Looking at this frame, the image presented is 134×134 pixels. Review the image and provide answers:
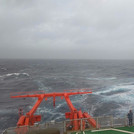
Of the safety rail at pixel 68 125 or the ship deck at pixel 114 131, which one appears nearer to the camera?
the safety rail at pixel 68 125

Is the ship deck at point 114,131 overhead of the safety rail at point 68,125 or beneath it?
beneath

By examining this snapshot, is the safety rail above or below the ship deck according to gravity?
above

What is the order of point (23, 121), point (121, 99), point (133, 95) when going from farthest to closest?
point (133, 95), point (121, 99), point (23, 121)

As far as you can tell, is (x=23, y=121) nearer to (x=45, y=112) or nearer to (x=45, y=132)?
(x=45, y=112)

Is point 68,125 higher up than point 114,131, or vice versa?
point 114,131

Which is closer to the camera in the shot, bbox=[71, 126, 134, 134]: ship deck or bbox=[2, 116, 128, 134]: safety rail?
bbox=[2, 116, 128, 134]: safety rail

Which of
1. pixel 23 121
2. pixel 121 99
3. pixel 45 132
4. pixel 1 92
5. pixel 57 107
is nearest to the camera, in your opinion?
pixel 45 132

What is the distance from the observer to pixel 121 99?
32.4 metres

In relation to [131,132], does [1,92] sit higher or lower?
lower

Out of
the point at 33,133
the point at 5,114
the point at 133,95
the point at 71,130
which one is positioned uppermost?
the point at 33,133

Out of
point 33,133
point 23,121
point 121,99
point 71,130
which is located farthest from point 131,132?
point 121,99

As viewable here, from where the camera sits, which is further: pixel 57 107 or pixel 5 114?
pixel 57 107

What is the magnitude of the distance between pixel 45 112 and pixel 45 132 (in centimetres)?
1920

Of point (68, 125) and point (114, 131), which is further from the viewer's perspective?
point (68, 125)
